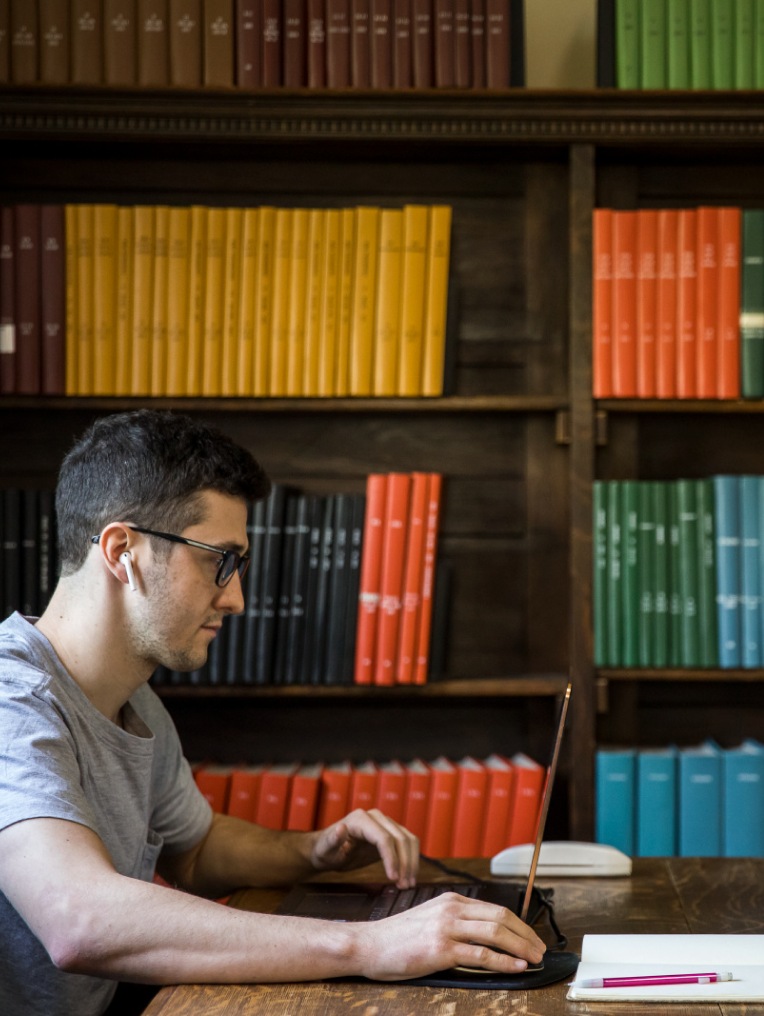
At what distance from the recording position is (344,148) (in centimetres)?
188

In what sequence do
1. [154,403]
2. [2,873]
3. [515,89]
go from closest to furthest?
[2,873]
[515,89]
[154,403]

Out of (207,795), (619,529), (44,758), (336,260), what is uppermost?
(336,260)

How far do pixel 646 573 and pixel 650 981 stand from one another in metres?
1.03

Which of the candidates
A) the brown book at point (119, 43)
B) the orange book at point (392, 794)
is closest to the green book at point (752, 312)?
the orange book at point (392, 794)

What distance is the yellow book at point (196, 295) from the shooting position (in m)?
1.83

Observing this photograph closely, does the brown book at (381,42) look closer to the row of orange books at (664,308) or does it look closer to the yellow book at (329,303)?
the yellow book at (329,303)

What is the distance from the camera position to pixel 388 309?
1.82 m

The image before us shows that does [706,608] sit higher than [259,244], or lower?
lower

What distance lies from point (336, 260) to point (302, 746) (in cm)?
105

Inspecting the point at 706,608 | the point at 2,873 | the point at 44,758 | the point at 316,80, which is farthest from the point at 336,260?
the point at 2,873

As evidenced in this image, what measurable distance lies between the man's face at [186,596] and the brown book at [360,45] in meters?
0.99

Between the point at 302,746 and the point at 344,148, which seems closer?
the point at 344,148

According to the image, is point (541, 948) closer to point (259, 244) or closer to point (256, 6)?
point (259, 244)

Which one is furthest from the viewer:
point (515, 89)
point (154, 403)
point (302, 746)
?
point (302, 746)
